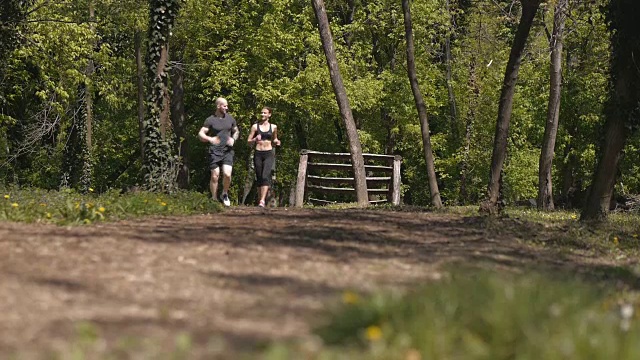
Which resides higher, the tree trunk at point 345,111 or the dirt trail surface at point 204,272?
the tree trunk at point 345,111

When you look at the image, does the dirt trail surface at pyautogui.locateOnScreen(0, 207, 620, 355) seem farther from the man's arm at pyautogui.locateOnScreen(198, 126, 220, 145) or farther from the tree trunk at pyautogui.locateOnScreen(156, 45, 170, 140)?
the tree trunk at pyautogui.locateOnScreen(156, 45, 170, 140)

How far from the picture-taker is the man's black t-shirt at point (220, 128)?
15.8 m

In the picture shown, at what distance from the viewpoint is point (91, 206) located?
35.4ft

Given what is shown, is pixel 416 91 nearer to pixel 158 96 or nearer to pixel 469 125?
pixel 158 96

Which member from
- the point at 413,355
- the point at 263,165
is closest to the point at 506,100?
the point at 263,165

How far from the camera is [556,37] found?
25.2 metres

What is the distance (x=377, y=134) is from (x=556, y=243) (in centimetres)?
3403

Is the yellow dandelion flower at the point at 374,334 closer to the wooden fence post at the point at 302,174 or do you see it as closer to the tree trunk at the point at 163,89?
the tree trunk at the point at 163,89

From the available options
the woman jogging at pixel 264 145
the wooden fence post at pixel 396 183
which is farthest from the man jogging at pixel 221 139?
the wooden fence post at pixel 396 183

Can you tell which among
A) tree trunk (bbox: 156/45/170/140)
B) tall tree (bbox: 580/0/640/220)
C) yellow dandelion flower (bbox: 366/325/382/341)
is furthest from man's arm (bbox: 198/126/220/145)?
yellow dandelion flower (bbox: 366/325/382/341)

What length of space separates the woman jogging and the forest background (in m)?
15.0

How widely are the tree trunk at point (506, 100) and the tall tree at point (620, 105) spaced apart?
4.50 ft

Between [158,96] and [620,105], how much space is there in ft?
26.1

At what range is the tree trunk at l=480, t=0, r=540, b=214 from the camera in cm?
1512
